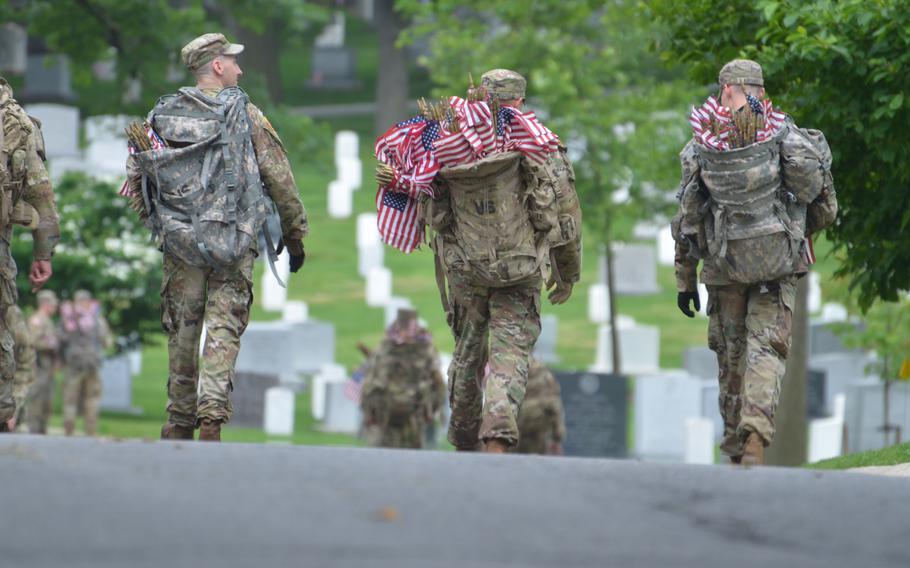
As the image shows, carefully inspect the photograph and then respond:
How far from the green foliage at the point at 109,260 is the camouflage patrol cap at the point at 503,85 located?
16.2 m

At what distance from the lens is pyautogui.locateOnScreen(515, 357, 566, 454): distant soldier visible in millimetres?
18891

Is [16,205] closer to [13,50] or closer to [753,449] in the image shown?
[753,449]

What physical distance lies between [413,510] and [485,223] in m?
3.50

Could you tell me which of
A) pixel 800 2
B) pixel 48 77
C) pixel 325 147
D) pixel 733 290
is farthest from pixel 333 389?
pixel 48 77

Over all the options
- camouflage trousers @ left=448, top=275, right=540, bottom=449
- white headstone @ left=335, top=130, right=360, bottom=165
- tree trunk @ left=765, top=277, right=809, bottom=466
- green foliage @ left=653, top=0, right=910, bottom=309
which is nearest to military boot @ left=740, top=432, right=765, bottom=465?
camouflage trousers @ left=448, top=275, right=540, bottom=449

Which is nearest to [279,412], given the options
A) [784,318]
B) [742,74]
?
[784,318]

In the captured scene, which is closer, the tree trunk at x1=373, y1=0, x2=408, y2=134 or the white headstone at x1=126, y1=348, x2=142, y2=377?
the white headstone at x1=126, y1=348, x2=142, y2=377

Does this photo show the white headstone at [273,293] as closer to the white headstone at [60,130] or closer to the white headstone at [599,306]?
the white headstone at [599,306]

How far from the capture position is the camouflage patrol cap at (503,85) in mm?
10562

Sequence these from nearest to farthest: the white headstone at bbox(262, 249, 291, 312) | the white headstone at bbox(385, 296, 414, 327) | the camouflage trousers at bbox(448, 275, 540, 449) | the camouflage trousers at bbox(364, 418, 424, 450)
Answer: the camouflage trousers at bbox(448, 275, 540, 449)
the camouflage trousers at bbox(364, 418, 424, 450)
the white headstone at bbox(385, 296, 414, 327)
the white headstone at bbox(262, 249, 291, 312)

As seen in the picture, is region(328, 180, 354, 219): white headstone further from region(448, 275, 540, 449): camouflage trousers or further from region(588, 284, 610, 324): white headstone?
region(448, 275, 540, 449): camouflage trousers

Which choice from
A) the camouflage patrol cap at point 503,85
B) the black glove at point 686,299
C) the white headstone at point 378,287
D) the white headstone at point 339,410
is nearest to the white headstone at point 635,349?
the white headstone at point 378,287

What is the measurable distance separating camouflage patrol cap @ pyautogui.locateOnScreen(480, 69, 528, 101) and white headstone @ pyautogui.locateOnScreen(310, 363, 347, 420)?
54.7 ft

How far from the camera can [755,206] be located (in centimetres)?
1057
